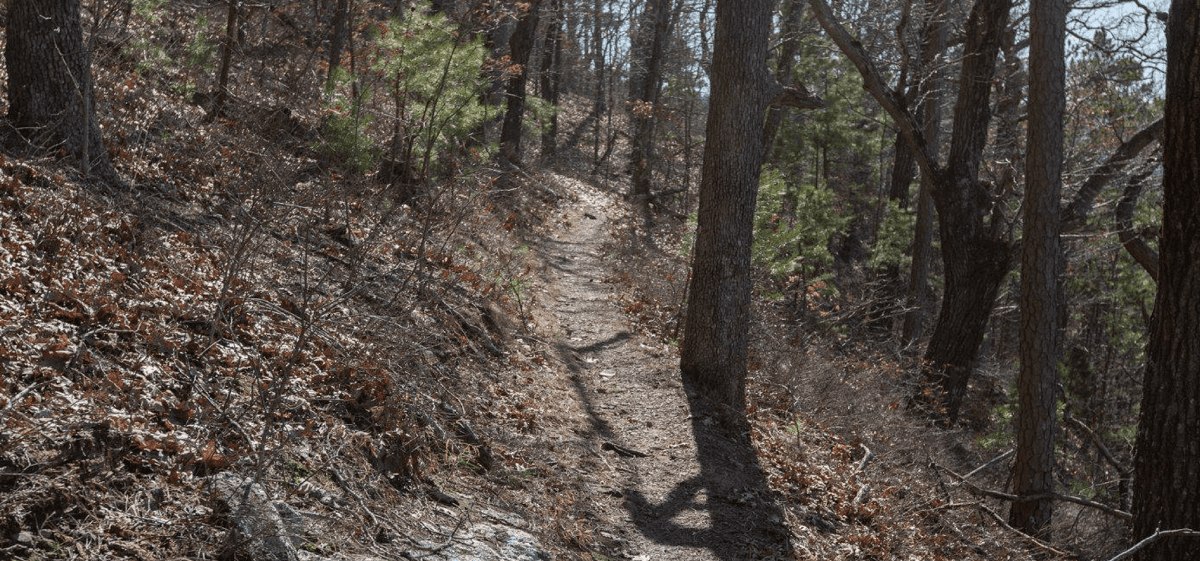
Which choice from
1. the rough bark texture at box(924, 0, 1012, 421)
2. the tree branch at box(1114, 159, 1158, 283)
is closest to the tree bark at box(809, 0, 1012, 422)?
the rough bark texture at box(924, 0, 1012, 421)

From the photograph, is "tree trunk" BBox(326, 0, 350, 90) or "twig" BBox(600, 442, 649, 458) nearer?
"twig" BBox(600, 442, 649, 458)

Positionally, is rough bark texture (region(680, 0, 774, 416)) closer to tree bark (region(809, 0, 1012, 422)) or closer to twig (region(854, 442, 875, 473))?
twig (region(854, 442, 875, 473))

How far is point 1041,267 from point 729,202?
9.63ft

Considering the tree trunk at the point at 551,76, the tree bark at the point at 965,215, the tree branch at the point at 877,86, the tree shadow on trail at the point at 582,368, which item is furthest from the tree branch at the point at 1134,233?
the tree trunk at the point at 551,76

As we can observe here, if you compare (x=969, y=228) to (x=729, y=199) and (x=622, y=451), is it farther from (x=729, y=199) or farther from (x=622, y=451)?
(x=622, y=451)

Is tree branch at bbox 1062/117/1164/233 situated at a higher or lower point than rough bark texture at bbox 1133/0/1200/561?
higher

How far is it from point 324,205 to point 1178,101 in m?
7.17

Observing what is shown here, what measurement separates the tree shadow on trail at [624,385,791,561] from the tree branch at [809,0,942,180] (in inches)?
198

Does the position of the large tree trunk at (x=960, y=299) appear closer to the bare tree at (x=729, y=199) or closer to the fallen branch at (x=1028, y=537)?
the fallen branch at (x=1028, y=537)

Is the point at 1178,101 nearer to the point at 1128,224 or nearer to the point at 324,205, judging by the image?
the point at 1128,224

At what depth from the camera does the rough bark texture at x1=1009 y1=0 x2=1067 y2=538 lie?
738 centimetres

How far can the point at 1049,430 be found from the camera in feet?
24.4

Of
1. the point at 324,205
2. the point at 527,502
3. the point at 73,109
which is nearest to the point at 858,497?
the point at 527,502

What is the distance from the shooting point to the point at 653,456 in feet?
23.5
